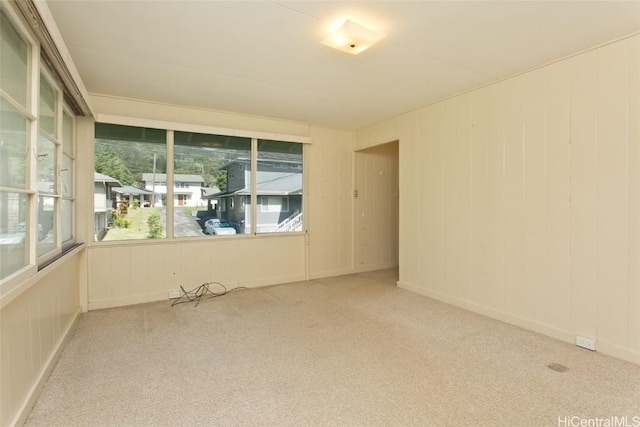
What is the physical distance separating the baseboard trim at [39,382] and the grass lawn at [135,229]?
1.14 meters

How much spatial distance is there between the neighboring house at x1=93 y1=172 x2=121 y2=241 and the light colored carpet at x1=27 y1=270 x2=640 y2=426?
941 mm

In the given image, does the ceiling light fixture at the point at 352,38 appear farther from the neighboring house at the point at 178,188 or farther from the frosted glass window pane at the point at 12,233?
the neighboring house at the point at 178,188

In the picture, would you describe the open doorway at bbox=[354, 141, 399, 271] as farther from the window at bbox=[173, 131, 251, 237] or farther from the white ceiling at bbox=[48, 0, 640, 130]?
the window at bbox=[173, 131, 251, 237]

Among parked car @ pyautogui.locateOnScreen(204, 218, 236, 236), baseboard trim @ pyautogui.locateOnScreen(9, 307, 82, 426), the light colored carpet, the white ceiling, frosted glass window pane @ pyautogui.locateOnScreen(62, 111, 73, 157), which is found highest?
the white ceiling

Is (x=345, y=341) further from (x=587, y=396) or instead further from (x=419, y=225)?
(x=419, y=225)

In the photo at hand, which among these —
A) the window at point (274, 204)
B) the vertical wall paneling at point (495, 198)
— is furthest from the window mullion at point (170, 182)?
the vertical wall paneling at point (495, 198)

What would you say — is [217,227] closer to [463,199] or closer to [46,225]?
[46,225]

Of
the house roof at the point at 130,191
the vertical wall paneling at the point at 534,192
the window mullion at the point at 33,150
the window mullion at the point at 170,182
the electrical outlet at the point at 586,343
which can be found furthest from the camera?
the window mullion at the point at 170,182

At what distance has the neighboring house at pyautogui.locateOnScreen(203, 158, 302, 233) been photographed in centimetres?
438

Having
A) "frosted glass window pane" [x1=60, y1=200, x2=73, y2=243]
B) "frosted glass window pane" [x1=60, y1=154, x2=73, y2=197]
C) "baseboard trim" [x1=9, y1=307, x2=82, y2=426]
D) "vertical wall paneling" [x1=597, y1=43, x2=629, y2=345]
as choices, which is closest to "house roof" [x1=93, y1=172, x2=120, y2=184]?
"frosted glass window pane" [x1=60, y1=154, x2=73, y2=197]

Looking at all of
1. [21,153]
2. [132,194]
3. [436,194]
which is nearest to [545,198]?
[436,194]

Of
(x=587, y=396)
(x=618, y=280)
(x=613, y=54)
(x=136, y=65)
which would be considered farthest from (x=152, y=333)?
(x=613, y=54)

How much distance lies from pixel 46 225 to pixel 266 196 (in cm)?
261

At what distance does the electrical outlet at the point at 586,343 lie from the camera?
2.51m
